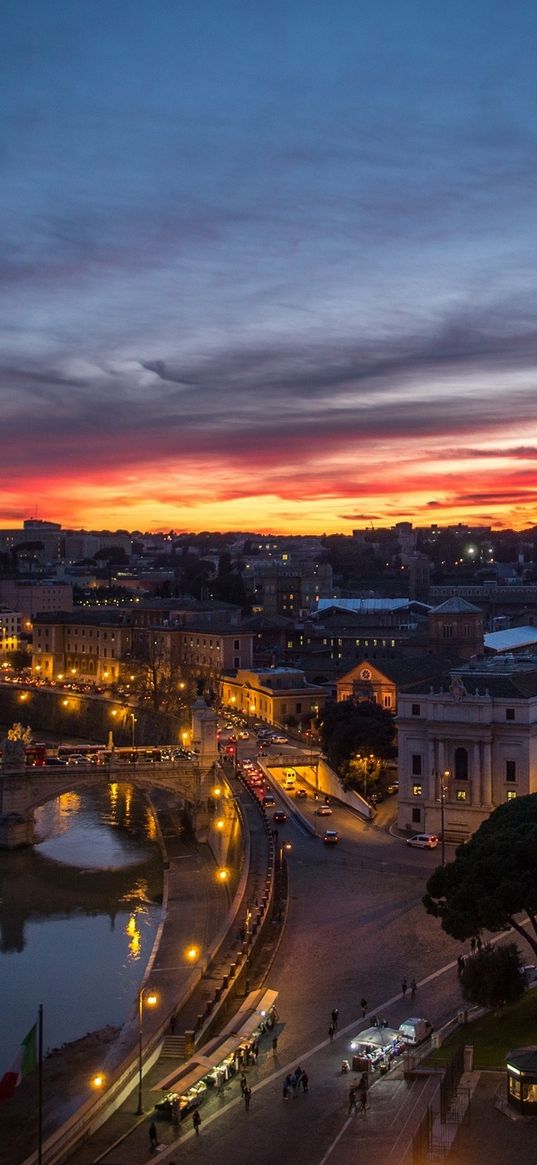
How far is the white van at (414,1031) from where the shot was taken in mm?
22031

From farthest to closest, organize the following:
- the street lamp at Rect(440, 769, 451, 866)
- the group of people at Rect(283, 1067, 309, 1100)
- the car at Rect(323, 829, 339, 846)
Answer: the car at Rect(323, 829, 339, 846), the street lamp at Rect(440, 769, 451, 866), the group of people at Rect(283, 1067, 309, 1100)

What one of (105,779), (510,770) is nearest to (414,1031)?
(510,770)

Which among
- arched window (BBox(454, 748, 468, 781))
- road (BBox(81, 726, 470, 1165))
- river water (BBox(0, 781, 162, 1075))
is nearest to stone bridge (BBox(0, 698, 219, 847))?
river water (BBox(0, 781, 162, 1075))

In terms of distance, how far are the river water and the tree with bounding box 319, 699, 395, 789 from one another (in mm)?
7360

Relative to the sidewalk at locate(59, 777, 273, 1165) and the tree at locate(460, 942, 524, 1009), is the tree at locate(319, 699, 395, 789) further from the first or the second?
the tree at locate(460, 942, 524, 1009)

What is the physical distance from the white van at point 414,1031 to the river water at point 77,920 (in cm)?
826

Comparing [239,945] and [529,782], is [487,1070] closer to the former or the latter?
[239,945]

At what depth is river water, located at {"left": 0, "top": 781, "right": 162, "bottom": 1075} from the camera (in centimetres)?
2923

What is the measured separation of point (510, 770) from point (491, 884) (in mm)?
16340

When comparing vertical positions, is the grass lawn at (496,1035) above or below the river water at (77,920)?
above

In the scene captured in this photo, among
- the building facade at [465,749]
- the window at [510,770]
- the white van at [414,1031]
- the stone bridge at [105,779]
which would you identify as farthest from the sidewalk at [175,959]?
the window at [510,770]

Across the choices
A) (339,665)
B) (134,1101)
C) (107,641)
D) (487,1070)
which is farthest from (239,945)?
(107,641)

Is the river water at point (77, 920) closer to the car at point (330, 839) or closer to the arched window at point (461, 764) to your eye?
the car at point (330, 839)

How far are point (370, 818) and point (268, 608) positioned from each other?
225 ft
